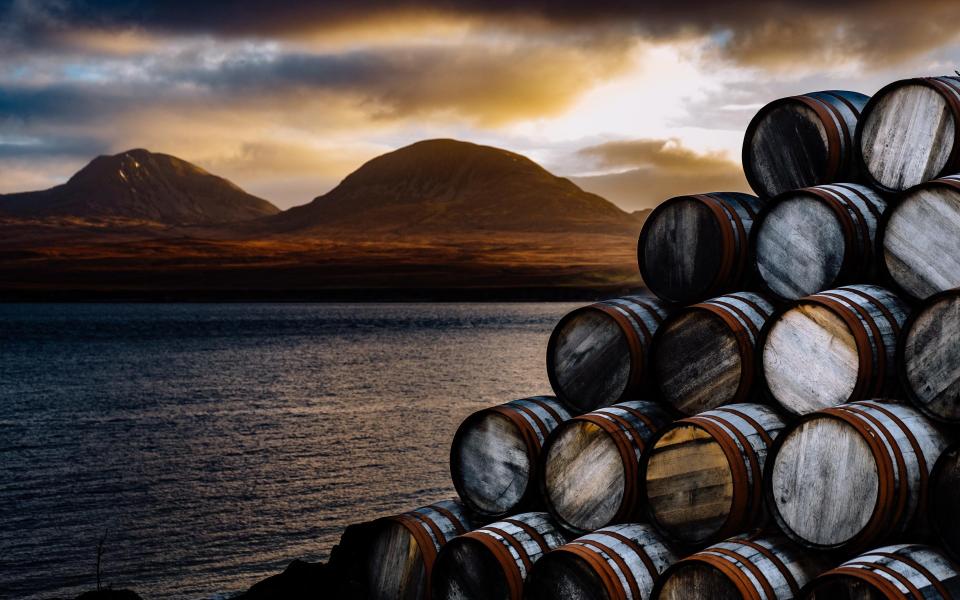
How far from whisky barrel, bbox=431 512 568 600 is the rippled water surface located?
8.90 m

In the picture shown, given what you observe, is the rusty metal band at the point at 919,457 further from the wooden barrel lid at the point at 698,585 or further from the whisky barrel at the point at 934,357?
the wooden barrel lid at the point at 698,585

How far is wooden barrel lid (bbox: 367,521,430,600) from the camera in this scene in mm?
7512

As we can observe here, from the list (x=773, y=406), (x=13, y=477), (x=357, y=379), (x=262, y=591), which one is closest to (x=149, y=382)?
(x=357, y=379)

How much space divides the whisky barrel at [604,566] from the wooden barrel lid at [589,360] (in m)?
1.31

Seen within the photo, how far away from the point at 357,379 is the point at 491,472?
47713 millimetres

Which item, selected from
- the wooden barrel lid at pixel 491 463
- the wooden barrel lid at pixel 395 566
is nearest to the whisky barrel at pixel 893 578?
the wooden barrel lid at pixel 491 463

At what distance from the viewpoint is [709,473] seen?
6066 mm

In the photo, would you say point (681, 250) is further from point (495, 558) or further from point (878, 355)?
point (495, 558)

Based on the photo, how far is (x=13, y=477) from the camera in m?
25.8

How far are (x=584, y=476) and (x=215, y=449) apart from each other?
2518 centimetres

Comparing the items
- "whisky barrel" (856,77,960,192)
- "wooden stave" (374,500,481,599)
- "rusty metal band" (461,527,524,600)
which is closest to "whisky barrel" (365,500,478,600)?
"wooden stave" (374,500,481,599)

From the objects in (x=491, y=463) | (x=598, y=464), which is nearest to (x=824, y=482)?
(x=598, y=464)

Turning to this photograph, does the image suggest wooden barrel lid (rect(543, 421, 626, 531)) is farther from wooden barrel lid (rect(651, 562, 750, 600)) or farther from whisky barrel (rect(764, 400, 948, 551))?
whisky barrel (rect(764, 400, 948, 551))

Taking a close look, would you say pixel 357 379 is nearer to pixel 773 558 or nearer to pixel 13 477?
pixel 13 477
